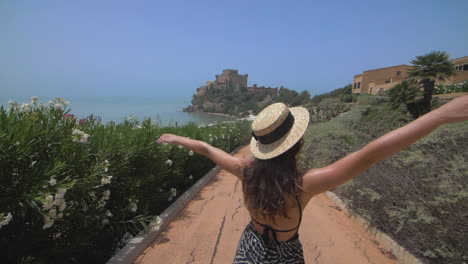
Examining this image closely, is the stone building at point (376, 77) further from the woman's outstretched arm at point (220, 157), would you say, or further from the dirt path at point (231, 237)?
the woman's outstretched arm at point (220, 157)

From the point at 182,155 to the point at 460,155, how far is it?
509cm

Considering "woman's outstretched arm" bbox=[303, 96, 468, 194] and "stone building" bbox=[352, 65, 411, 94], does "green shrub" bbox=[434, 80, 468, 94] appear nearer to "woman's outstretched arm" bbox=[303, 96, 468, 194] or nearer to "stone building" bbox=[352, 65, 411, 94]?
"stone building" bbox=[352, 65, 411, 94]

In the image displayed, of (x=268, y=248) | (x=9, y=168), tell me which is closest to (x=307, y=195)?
(x=268, y=248)

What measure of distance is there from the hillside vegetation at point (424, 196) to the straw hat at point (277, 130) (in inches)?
110

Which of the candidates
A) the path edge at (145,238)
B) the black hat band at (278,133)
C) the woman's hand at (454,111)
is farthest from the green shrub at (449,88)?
the black hat band at (278,133)

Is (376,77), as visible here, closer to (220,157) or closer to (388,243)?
(388,243)

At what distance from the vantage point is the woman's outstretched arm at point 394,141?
3.27ft

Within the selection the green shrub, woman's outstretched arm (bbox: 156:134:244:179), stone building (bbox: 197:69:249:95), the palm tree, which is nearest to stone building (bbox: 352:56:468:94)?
the green shrub

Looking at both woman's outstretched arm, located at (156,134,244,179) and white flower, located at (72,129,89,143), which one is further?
white flower, located at (72,129,89,143)

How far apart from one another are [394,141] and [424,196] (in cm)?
357

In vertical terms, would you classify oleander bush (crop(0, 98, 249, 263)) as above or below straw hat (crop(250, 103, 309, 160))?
below

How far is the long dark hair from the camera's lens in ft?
4.48

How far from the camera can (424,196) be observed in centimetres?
374

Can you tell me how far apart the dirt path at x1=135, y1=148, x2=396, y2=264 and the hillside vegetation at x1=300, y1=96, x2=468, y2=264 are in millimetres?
396
